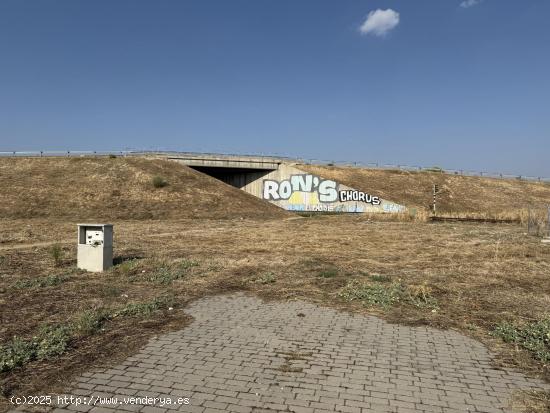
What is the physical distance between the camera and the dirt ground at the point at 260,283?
5949 millimetres

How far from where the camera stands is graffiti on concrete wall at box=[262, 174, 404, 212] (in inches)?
2014

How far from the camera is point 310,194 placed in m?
51.8

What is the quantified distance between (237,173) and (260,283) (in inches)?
1770

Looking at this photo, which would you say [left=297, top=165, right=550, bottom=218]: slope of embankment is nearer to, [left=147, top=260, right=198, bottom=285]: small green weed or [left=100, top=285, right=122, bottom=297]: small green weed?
[left=147, top=260, right=198, bottom=285]: small green weed

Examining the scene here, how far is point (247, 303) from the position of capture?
27.1 ft

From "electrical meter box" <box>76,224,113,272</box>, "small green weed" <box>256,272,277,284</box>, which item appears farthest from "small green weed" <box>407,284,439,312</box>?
"electrical meter box" <box>76,224,113,272</box>

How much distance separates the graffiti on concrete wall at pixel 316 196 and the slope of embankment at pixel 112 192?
339 inches

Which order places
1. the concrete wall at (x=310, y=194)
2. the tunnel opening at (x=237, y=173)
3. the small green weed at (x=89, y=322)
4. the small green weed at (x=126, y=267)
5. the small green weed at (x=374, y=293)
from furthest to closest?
the tunnel opening at (x=237, y=173)
the concrete wall at (x=310, y=194)
the small green weed at (x=126, y=267)
the small green weed at (x=374, y=293)
the small green weed at (x=89, y=322)

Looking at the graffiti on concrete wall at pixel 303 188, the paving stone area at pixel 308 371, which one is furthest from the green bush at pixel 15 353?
the graffiti on concrete wall at pixel 303 188

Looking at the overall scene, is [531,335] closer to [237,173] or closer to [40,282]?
[40,282]

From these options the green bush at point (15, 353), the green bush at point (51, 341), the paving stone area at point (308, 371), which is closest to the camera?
the paving stone area at point (308, 371)

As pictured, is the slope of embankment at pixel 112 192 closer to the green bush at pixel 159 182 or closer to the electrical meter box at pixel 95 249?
the green bush at pixel 159 182

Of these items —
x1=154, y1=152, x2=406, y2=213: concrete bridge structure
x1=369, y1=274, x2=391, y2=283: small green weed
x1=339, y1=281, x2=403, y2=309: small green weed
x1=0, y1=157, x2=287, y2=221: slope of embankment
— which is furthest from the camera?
x1=154, y1=152, x2=406, y2=213: concrete bridge structure

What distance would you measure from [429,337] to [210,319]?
10.9ft
